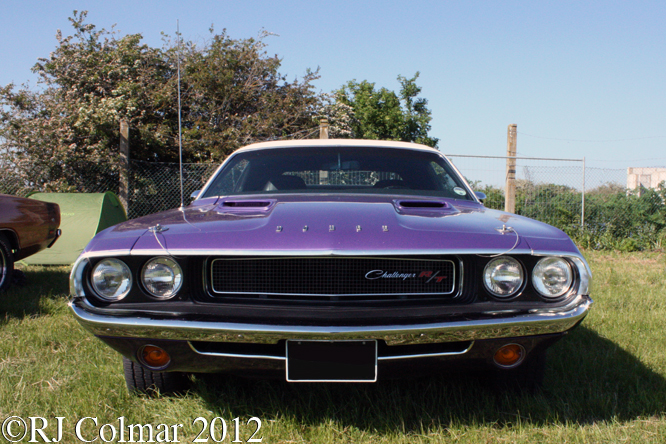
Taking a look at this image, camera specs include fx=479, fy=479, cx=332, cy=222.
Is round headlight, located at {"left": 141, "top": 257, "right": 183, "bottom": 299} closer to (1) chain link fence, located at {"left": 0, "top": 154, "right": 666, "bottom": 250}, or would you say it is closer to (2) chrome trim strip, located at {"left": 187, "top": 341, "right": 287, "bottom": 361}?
(2) chrome trim strip, located at {"left": 187, "top": 341, "right": 287, "bottom": 361}

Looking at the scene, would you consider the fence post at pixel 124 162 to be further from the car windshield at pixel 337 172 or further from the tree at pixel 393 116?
the tree at pixel 393 116

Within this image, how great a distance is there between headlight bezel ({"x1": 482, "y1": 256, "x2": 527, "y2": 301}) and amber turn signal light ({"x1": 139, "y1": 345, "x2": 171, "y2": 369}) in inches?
50.8

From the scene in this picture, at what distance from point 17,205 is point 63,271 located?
4.63 feet

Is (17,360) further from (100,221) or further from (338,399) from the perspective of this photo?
(100,221)

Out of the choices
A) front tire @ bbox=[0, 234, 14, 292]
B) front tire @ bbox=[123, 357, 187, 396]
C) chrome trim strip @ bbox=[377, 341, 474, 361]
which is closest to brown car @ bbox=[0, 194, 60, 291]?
front tire @ bbox=[0, 234, 14, 292]

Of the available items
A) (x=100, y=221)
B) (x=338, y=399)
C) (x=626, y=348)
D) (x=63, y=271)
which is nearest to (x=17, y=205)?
(x=63, y=271)

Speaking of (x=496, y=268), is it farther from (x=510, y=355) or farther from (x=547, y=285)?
(x=510, y=355)

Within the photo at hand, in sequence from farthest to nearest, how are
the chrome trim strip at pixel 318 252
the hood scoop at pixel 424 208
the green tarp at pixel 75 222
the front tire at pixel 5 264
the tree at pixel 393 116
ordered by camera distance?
the tree at pixel 393 116, the green tarp at pixel 75 222, the front tire at pixel 5 264, the hood scoop at pixel 424 208, the chrome trim strip at pixel 318 252

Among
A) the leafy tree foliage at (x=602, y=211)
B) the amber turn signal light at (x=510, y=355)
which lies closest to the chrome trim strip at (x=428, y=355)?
the amber turn signal light at (x=510, y=355)

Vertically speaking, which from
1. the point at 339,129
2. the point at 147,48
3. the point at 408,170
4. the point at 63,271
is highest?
the point at 147,48

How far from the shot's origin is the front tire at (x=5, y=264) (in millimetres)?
4500

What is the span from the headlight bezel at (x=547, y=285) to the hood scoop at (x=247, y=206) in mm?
1176

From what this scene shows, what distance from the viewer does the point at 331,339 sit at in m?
1.72

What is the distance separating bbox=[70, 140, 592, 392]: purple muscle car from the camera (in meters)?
1.75
